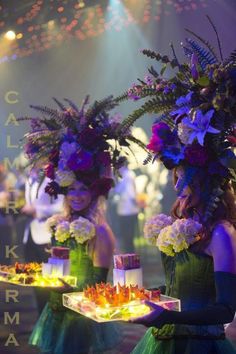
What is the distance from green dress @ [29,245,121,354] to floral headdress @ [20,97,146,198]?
0.43 m

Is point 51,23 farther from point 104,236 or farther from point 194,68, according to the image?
point 194,68

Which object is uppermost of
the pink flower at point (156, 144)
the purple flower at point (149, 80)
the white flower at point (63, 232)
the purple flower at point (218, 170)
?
the purple flower at point (149, 80)

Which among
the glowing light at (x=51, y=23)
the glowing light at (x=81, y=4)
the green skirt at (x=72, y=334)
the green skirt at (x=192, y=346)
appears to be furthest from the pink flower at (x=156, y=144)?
the glowing light at (x=51, y=23)

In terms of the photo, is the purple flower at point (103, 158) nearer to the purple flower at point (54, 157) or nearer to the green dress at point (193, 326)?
the purple flower at point (54, 157)

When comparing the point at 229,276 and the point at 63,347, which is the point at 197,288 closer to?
the point at 229,276

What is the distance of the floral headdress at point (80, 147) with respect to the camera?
297 cm

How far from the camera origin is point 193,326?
1800 millimetres

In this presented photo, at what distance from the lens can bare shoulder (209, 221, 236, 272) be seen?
166 cm

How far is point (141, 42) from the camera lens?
608 cm

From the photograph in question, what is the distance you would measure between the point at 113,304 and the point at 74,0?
12.9 ft

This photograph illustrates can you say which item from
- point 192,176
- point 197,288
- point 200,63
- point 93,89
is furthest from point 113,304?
point 93,89

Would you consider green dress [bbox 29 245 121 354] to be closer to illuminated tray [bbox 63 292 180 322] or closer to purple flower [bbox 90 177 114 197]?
purple flower [bbox 90 177 114 197]

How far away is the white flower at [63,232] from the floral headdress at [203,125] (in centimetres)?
127

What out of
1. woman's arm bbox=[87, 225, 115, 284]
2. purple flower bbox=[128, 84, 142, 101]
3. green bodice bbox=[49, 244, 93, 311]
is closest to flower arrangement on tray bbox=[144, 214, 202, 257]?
purple flower bbox=[128, 84, 142, 101]
